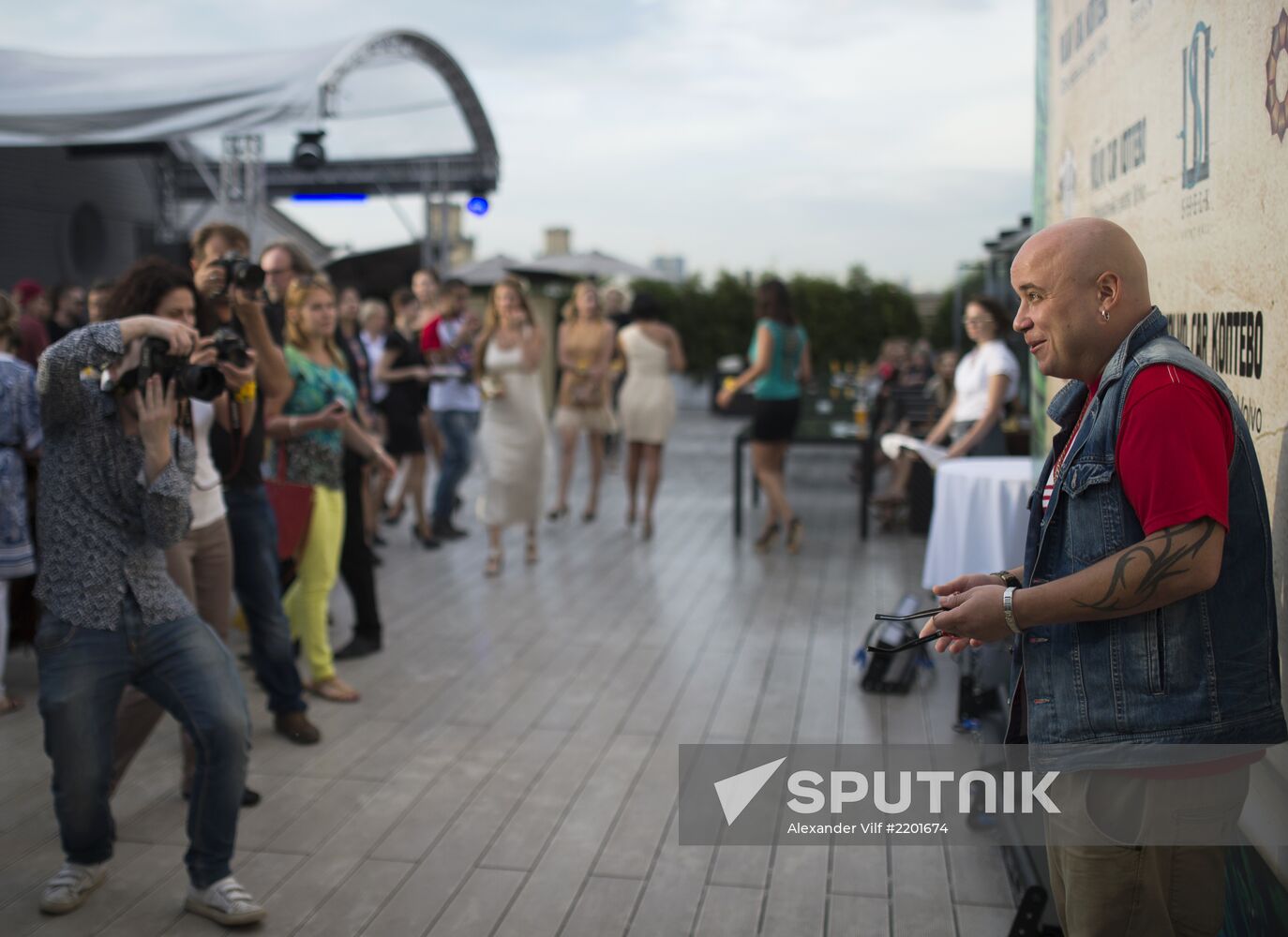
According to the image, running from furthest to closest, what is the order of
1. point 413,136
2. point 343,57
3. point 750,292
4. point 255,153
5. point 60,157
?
point 750,292 → point 413,136 → point 60,157 → point 343,57 → point 255,153

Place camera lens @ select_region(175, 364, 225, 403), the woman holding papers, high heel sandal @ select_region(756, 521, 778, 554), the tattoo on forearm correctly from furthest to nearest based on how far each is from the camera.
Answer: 1. high heel sandal @ select_region(756, 521, 778, 554)
2. the woman holding papers
3. camera lens @ select_region(175, 364, 225, 403)
4. the tattoo on forearm

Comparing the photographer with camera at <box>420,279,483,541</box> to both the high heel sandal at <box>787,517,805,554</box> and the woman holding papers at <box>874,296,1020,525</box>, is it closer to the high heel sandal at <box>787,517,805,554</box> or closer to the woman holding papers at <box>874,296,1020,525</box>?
the high heel sandal at <box>787,517,805,554</box>

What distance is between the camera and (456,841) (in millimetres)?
3391

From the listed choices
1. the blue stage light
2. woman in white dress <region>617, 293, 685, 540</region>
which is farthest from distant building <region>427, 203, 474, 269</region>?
woman in white dress <region>617, 293, 685, 540</region>

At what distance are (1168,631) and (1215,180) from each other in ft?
3.74

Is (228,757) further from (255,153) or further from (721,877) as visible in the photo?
(255,153)

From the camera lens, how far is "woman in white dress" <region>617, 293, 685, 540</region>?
8.73 metres

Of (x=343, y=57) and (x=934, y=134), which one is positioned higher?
(x=343, y=57)

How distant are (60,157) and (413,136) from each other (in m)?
5.18

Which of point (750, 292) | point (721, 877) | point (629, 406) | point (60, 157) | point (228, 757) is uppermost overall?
point (60, 157)

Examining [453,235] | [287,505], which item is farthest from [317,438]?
[453,235]

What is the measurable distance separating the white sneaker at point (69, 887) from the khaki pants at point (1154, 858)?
8.16ft

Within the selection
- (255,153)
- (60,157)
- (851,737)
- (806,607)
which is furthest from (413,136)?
(851,737)

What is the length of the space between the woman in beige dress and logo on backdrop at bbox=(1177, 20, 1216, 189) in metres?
6.65
